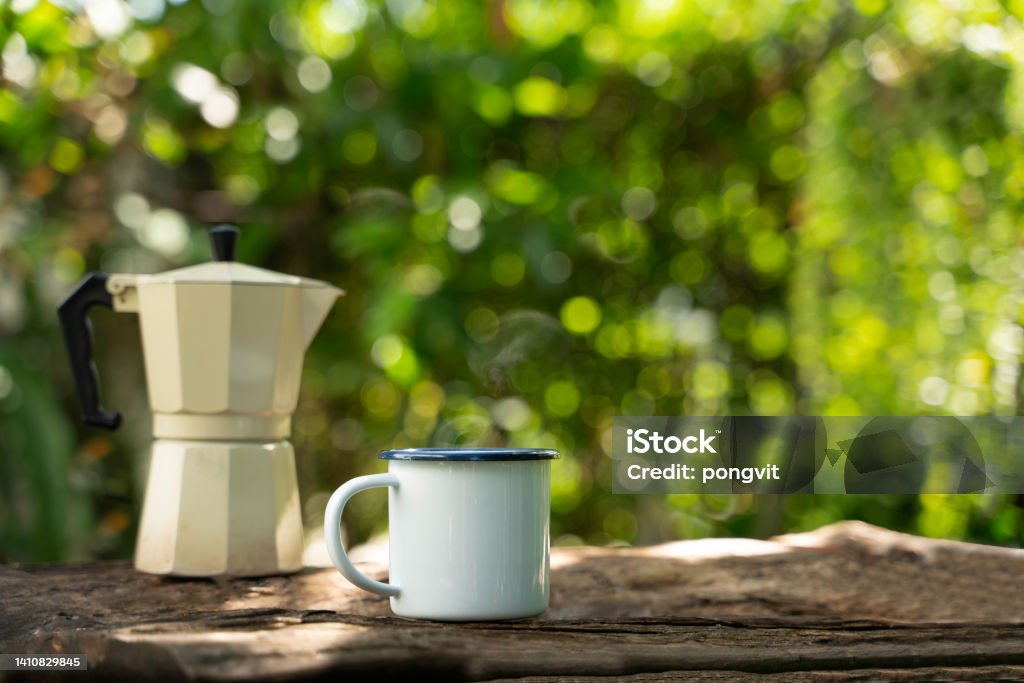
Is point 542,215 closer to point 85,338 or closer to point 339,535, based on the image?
point 85,338

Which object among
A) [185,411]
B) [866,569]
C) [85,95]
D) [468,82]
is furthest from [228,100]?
[866,569]

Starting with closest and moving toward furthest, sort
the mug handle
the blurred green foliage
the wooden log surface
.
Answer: the wooden log surface < the mug handle < the blurred green foliage

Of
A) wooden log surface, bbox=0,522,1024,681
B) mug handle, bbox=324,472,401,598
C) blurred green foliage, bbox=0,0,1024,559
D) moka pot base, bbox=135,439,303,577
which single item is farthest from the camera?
blurred green foliage, bbox=0,0,1024,559

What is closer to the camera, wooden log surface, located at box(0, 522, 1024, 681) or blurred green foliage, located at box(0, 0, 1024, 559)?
wooden log surface, located at box(0, 522, 1024, 681)

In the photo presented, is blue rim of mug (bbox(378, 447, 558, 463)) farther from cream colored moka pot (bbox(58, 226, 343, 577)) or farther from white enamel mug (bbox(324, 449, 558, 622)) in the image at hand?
cream colored moka pot (bbox(58, 226, 343, 577))

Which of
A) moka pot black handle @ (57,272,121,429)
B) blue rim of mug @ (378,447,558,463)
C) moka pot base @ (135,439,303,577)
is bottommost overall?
moka pot base @ (135,439,303,577)

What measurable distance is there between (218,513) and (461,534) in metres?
0.30

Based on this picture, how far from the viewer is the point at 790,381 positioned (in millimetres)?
2199

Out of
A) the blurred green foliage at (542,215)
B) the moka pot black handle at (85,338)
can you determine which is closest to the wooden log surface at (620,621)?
the moka pot black handle at (85,338)

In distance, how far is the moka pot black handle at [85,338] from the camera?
0.94 metres

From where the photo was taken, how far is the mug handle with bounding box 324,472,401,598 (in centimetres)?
67

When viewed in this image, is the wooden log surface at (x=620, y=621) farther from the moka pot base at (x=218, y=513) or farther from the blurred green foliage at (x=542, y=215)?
the blurred green foliage at (x=542, y=215)

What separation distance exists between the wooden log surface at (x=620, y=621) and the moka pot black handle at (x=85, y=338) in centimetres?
14

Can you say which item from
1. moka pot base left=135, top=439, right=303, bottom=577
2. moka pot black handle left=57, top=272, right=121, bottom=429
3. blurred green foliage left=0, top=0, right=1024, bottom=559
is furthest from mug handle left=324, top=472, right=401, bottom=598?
blurred green foliage left=0, top=0, right=1024, bottom=559
